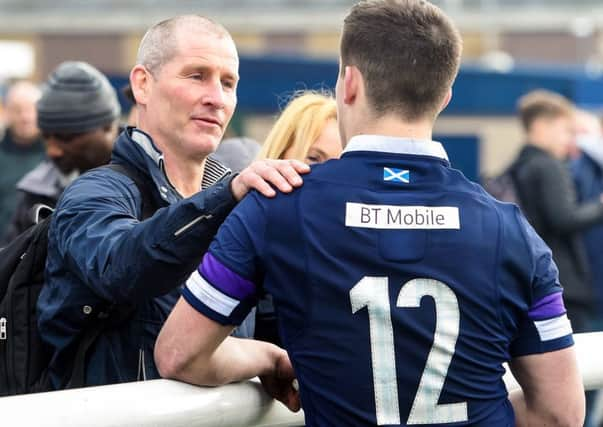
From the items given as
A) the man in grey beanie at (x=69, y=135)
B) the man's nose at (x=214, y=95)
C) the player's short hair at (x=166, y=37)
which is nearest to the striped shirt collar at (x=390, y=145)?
the man's nose at (x=214, y=95)

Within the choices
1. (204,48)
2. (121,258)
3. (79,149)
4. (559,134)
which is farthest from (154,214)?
(559,134)

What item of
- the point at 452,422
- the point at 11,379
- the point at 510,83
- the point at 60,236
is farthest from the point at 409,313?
the point at 510,83

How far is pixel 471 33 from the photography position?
Result: 127ft

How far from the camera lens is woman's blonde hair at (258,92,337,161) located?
373 centimetres

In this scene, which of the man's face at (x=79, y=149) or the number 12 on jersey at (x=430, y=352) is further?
the man's face at (x=79, y=149)

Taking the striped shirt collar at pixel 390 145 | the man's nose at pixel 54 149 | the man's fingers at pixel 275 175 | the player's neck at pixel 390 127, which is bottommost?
the man's nose at pixel 54 149

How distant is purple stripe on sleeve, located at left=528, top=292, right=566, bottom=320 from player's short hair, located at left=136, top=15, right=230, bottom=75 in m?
1.20

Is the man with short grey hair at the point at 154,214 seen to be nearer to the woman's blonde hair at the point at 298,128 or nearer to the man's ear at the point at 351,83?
the man's ear at the point at 351,83

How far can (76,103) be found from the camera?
198 inches

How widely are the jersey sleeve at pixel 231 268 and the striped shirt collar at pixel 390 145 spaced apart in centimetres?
22

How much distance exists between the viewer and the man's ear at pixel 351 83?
2324 millimetres

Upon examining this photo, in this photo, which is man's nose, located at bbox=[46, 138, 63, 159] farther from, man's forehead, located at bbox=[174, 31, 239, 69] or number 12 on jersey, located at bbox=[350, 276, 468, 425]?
number 12 on jersey, located at bbox=[350, 276, 468, 425]

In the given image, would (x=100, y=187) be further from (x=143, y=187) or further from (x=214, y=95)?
(x=214, y=95)

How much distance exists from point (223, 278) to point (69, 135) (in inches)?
114
